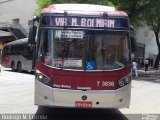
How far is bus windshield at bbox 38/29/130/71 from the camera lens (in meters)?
10.6

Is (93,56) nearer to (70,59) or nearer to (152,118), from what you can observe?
(70,59)

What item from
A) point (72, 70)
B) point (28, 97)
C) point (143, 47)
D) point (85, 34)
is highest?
point (85, 34)

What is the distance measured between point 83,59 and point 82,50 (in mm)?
238

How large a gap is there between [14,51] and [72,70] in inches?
1031

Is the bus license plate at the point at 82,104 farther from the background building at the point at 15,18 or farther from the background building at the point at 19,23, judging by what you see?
the background building at the point at 15,18

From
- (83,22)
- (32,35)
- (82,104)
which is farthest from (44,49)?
(82,104)

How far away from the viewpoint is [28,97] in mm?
16094

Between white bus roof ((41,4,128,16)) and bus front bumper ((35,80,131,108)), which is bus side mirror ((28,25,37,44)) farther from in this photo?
bus front bumper ((35,80,131,108))

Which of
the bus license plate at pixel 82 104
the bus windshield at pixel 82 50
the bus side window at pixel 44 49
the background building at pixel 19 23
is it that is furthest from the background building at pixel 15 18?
the bus license plate at pixel 82 104

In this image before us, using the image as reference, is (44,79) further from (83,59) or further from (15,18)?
(15,18)

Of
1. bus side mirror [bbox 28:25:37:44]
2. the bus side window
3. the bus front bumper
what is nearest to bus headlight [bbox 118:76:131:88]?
the bus front bumper

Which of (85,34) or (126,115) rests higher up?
(85,34)

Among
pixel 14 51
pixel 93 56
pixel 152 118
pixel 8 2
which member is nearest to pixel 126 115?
pixel 152 118

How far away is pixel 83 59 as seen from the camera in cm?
A: 1056
